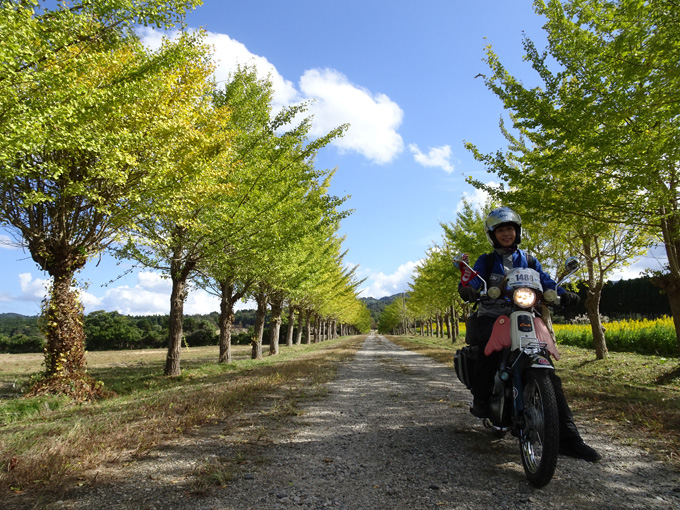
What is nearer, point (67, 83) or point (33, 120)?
point (33, 120)

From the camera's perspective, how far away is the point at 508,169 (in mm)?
8844

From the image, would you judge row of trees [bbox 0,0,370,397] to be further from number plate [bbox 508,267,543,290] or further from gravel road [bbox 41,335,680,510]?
→ number plate [bbox 508,267,543,290]

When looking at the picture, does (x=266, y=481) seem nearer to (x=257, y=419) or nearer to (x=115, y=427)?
(x=257, y=419)

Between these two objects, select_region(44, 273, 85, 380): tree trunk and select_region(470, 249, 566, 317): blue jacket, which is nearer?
select_region(470, 249, 566, 317): blue jacket

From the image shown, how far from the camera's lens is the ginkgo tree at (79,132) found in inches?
193

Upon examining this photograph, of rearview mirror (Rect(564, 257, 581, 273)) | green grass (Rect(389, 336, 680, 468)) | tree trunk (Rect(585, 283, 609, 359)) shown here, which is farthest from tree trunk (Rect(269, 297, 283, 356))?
rearview mirror (Rect(564, 257, 581, 273))

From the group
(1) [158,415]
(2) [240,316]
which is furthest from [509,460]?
(2) [240,316]

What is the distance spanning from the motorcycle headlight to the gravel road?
1377 millimetres

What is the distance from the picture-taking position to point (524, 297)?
313 centimetres

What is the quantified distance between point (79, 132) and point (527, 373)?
6863 millimetres

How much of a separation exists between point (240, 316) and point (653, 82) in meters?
137

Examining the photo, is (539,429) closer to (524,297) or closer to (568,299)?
(524,297)

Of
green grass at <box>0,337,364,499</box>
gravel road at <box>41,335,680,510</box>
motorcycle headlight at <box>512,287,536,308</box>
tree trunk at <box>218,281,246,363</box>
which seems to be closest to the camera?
gravel road at <box>41,335,680,510</box>

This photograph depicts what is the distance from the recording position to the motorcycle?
2.68 metres
